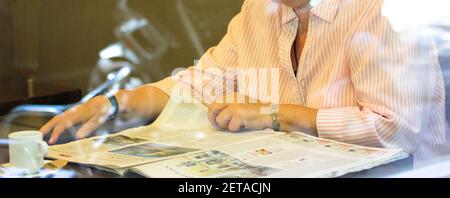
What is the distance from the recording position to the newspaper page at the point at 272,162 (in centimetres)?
117

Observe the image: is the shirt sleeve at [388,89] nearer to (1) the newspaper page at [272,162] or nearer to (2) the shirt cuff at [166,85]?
(1) the newspaper page at [272,162]

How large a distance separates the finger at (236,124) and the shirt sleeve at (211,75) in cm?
7

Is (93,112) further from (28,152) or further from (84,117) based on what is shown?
(28,152)

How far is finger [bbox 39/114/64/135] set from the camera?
1.39 meters

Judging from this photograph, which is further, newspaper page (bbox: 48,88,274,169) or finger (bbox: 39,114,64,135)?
finger (bbox: 39,114,64,135)

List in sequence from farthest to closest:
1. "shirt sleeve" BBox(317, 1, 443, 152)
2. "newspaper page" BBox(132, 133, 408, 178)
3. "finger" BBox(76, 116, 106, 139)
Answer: "finger" BBox(76, 116, 106, 139)
"shirt sleeve" BBox(317, 1, 443, 152)
"newspaper page" BBox(132, 133, 408, 178)

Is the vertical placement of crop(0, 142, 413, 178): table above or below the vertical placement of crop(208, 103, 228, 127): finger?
below

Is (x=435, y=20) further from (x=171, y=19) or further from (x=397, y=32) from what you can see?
(x=171, y=19)

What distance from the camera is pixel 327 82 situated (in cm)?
145

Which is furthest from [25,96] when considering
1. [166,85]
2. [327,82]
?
[327,82]

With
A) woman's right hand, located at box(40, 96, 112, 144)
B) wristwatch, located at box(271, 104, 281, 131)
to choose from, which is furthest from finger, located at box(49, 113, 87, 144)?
wristwatch, located at box(271, 104, 281, 131)

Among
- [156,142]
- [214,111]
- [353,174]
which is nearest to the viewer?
[353,174]

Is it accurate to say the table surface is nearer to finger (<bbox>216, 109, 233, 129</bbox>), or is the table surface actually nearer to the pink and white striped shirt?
the pink and white striped shirt

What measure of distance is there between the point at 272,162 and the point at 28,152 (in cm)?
46
